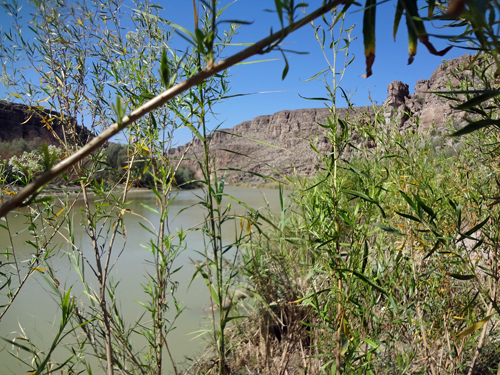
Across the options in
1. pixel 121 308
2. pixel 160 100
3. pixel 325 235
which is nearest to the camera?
pixel 160 100

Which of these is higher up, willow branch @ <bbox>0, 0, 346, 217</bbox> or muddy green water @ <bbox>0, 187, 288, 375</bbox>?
willow branch @ <bbox>0, 0, 346, 217</bbox>

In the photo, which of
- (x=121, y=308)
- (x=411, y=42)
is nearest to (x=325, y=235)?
(x=411, y=42)

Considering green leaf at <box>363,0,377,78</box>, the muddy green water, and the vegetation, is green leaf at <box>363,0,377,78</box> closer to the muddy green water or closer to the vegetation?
the vegetation

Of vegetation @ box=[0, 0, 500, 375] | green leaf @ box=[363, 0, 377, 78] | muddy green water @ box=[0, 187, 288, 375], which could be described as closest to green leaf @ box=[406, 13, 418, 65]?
green leaf @ box=[363, 0, 377, 78]

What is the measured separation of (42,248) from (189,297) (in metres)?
2.48

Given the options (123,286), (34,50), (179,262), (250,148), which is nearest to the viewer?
(34,50)

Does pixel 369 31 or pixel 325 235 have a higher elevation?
pixel 369 31

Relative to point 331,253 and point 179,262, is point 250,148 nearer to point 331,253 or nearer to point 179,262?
point 179,262

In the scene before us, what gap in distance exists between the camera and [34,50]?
1.82 metres

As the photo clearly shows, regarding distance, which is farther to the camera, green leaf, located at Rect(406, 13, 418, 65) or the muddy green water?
the muddy green water

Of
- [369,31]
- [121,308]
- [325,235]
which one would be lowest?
[121,308]

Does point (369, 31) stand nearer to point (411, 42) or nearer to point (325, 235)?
point (411, 42)

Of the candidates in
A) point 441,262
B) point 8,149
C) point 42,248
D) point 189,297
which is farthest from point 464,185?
point 8,149

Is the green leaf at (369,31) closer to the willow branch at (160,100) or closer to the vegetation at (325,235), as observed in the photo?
the willow branch at (160,100)
